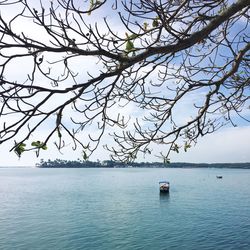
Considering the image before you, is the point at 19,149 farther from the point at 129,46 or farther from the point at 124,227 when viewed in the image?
the point at 124,227

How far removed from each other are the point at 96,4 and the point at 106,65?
2.31ft

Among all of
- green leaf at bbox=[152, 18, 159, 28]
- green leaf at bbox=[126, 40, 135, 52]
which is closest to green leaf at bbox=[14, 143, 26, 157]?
green leaf at bbox=[126, 40, 135, 52]

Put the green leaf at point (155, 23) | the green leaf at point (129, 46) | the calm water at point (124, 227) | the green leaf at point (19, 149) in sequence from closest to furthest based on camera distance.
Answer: the green leaf at point (19, 149) < the green leaf at point (129, 46) < the green leaf at point (155, 23) < the calm water at point (124, 227)

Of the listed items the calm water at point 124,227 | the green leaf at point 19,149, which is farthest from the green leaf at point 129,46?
the calm water at point 124,227

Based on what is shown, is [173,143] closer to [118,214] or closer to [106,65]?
[106,65]

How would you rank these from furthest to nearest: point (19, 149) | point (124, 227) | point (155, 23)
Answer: point (124, 227) < point (155, 23) < point (19, 149)

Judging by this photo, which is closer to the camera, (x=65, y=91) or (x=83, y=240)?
(x=65, y=91)

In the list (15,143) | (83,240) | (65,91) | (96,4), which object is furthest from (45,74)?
(83,240)

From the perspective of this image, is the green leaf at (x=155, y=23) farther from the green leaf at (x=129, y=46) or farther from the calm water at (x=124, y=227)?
the calm water at (x=124, y=227)

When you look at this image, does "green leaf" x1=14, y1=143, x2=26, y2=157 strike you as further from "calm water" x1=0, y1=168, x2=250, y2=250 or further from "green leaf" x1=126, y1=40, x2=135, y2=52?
"calm water" x1=0, y1=168, x2=250, y2=250

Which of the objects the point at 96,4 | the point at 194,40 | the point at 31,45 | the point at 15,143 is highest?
the point at 96,4

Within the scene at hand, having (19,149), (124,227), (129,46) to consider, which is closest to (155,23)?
(129,46)

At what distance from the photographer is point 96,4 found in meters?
3.88

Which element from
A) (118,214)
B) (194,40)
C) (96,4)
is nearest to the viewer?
(194,40)
